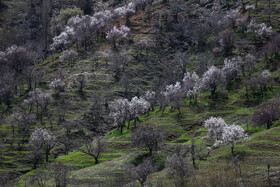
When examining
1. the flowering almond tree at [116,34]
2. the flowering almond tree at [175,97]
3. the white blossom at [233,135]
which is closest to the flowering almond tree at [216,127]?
the white blossom at [233,135]

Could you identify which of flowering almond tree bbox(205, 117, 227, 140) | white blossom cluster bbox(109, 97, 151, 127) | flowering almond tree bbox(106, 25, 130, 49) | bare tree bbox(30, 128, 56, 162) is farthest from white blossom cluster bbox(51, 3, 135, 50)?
flowering almond tree bbox(205, 117, 227, 140)

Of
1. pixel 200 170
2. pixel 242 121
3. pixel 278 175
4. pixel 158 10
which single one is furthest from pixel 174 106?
pixel 158 10

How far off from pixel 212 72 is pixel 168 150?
48.0 metres

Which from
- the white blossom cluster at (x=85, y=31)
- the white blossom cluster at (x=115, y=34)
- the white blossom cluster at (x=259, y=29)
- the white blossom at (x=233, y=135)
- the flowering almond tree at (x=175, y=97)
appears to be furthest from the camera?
the white blossom cluster at (x=85, y=31)

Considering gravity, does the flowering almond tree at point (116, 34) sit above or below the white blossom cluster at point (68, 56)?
above

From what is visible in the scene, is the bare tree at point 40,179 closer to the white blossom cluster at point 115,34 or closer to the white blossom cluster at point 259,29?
the white blossom cluster at point 115,34

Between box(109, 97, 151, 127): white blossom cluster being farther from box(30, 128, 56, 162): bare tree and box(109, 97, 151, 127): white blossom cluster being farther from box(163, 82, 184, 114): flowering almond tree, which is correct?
box(30, 128, 56, 162): bare tree

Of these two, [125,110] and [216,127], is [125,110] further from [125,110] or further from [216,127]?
[216,127]

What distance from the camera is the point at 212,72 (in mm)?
100562

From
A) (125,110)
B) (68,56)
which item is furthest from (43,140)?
(68,56)

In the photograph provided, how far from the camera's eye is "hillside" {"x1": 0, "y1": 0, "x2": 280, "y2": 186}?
1992 inches

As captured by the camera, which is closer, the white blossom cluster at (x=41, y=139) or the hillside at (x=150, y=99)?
the hillside at (x=150, y=99)

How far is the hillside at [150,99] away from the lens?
50.6 m

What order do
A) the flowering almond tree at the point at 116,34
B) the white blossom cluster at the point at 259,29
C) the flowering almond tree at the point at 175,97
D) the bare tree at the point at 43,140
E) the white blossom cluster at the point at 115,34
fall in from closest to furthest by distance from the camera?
the bare tree at the point at 43,140
the flowering almond tree at the point at 175,97
the white blossom cluster at the point at 259,29
the white blossom cluster at the point at 115,34
the flowering almond tree at the point at 116,34
